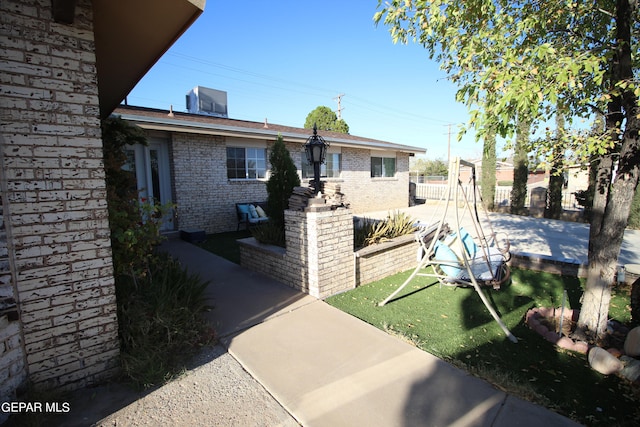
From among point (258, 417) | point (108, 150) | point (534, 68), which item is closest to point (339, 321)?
point (258, 417)

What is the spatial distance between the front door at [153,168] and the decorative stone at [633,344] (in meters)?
8.77

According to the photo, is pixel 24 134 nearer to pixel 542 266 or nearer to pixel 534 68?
pixel 534 68

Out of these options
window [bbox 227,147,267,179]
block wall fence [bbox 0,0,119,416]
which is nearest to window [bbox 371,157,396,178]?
window [bbox 227,147,267,179]

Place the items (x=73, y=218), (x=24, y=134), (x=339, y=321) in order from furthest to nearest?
(x=339, y=321)
(x=73, y=218)
(x=24, y=134)

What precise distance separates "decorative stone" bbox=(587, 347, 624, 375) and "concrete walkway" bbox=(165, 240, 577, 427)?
105 centimetres

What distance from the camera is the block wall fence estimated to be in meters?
2.07

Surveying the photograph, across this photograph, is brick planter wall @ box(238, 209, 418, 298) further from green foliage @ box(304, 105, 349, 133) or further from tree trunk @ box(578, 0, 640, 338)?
green foliage @ box(304, 105, 349, 133)

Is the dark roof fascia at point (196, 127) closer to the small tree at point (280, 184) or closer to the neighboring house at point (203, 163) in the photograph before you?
the neighboring house at point (203, 163)

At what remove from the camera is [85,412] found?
7.28 ft

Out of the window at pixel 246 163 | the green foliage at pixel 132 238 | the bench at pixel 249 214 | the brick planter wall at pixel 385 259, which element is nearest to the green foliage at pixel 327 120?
the window at pixel 246 163

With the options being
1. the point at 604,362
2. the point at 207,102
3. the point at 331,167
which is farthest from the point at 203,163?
the point at 604,362

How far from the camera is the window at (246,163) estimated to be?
9.78 meters

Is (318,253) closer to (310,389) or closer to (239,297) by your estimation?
(239,297)

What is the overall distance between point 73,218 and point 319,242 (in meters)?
2.67
